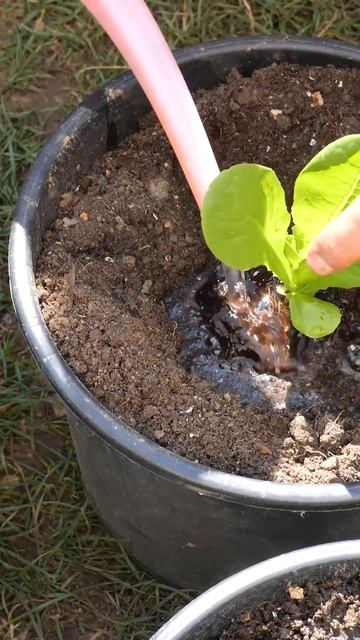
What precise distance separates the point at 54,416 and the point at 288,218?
1.95ft

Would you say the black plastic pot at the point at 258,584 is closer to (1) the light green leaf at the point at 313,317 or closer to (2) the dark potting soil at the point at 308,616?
(2) the dark potting soil at the point at 308,616

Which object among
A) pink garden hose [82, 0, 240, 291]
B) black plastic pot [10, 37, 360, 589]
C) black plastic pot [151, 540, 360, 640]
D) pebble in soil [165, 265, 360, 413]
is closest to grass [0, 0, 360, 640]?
black plastic pot [10, 37, 360, 589]

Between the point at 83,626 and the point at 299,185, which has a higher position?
the point at 299,185

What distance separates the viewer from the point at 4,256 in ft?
5.15

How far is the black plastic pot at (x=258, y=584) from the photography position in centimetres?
84

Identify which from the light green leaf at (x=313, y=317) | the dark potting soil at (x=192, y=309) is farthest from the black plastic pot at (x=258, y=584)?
the light green leaf at (x=313, y=317)

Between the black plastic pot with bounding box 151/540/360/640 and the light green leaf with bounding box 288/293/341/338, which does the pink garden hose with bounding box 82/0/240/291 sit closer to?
the light green leaf with bounding box 288/293/341/338

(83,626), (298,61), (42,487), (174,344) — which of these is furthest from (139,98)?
(83,626)

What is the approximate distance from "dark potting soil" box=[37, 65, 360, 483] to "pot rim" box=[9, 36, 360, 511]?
0.04m

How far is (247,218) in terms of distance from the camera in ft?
3.27

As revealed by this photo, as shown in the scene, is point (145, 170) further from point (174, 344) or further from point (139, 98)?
point (174, 344)

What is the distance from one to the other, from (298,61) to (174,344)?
0.44m

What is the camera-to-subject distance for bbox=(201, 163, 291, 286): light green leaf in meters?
0.96

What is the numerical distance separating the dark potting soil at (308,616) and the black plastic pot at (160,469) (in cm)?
8
